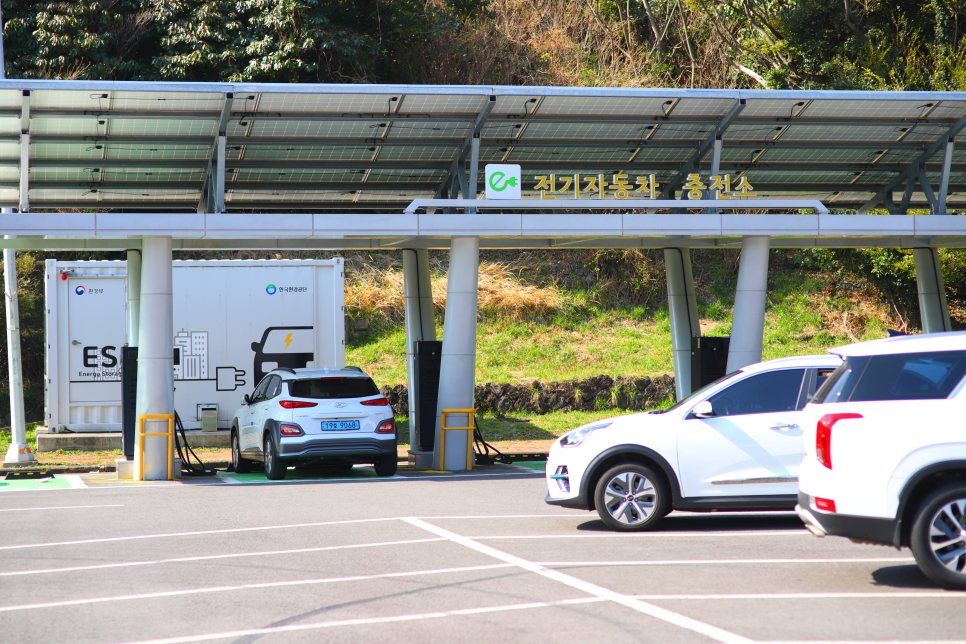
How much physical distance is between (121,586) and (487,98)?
10155 millimetres

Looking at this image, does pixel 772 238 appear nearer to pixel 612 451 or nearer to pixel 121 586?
pixel 612 451

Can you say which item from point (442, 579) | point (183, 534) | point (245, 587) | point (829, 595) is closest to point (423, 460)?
point (183, 534)

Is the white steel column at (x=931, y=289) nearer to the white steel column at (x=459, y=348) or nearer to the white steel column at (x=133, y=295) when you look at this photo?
the white steel column at (x=459, y=348)

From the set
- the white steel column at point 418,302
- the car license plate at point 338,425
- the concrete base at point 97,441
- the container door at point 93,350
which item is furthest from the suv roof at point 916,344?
the container door at point 93,350

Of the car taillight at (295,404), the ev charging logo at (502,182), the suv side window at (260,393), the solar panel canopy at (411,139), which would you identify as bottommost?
the car taillight at (295,404)

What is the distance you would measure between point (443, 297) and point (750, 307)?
13.1 m

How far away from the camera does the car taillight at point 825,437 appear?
6.80 m

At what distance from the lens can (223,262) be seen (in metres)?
19.3

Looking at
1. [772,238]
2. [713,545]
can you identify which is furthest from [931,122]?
[713,545]

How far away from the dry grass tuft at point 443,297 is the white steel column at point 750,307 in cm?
1293

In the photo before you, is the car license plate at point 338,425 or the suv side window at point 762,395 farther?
the car license plate at point 338,425

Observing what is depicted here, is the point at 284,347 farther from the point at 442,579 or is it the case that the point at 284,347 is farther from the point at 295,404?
the point at 442,579

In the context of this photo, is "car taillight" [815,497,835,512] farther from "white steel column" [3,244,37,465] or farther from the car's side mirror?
"white steel column" [3,244,37,465]

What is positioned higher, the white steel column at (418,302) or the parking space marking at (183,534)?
the white steel column at (418,302)
